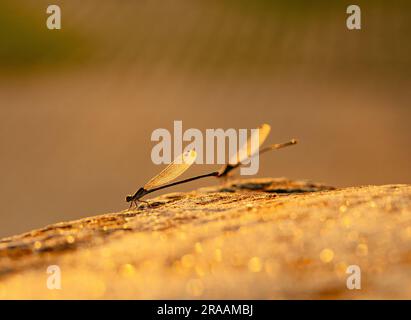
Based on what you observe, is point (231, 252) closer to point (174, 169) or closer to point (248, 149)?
point (174, 169)

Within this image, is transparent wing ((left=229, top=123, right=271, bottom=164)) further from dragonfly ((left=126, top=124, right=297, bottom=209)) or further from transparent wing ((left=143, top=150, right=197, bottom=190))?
transparent wing ((left=143, top=150, right=197, bottom=190))

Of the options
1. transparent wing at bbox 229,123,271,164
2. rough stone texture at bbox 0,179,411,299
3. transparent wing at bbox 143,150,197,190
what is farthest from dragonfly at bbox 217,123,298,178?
rough stone texture at bbox 0,179,411,299

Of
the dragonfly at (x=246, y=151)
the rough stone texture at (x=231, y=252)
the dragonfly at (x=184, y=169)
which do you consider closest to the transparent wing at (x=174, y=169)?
the dragonfly at (x=184, y=169)

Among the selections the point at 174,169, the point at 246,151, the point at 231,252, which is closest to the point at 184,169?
the point at 174,169

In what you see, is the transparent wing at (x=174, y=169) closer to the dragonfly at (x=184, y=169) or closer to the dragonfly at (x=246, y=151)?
the dragonfly at (x=184, y=169)
